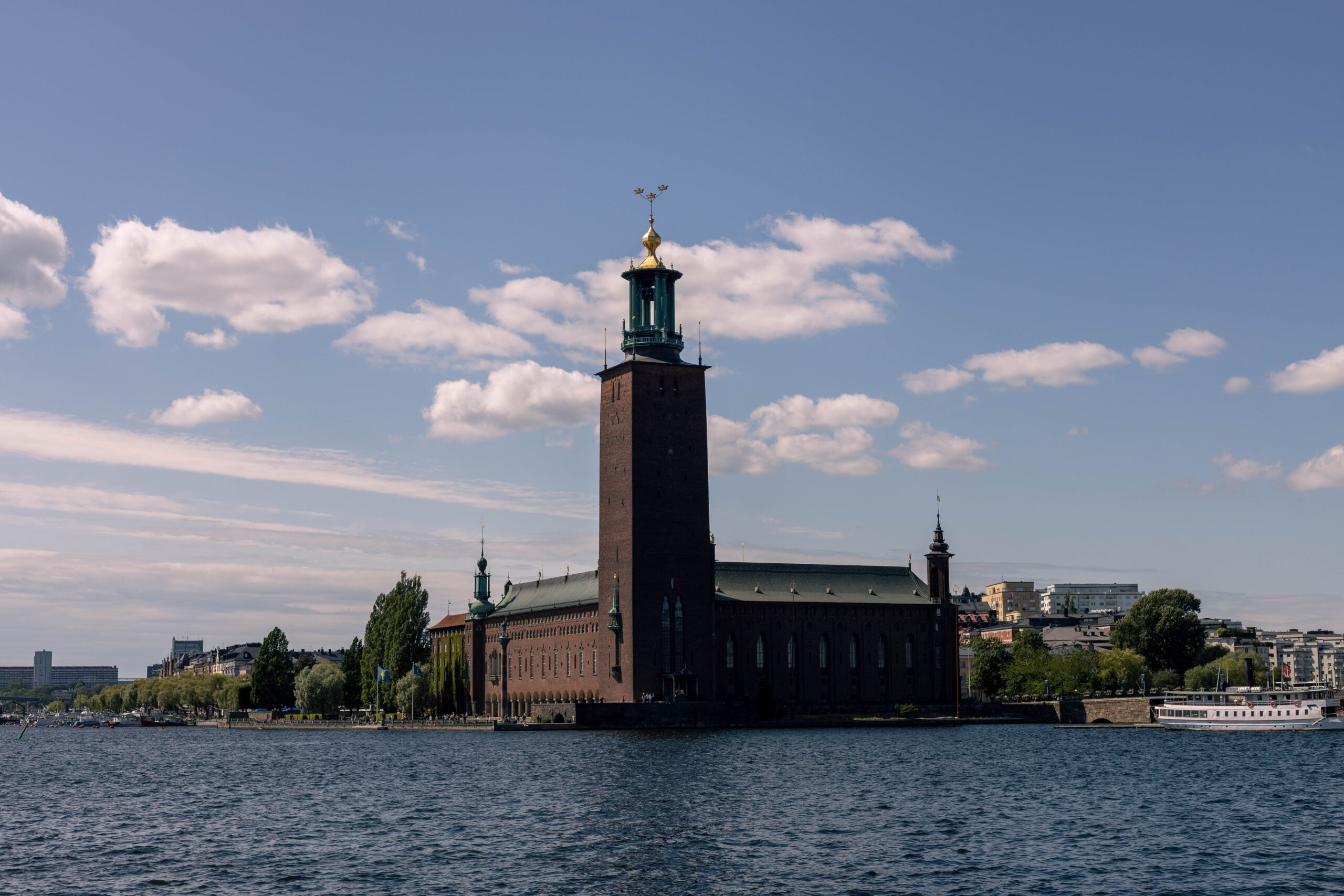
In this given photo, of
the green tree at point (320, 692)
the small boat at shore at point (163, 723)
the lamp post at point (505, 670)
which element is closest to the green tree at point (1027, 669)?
the lamp post at point (505, 670)

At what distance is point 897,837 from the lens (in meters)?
44.3

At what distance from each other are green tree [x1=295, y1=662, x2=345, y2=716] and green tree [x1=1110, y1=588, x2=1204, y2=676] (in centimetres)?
8144

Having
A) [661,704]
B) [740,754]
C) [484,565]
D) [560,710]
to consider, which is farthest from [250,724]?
[740,754]

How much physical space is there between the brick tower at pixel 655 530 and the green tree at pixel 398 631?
24.0 metres

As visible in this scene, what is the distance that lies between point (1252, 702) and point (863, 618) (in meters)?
36.9

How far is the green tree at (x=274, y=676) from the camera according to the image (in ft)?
537

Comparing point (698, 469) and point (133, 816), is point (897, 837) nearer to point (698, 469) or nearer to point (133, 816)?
point (133, 816)

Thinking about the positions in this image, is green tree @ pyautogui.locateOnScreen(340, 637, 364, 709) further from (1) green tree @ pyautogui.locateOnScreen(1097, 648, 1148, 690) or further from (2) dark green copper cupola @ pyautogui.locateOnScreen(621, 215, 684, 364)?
(1) green tree @ pyautogui.locateOnScreen(1097, 648, 1148, 690)

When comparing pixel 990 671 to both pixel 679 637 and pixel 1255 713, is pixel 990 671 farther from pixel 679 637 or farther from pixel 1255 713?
pixel 679 637

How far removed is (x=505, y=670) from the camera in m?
152

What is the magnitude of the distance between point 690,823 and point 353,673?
4637 inches

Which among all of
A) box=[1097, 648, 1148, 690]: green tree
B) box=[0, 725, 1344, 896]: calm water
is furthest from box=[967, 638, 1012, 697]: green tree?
box=[0, 725, 1344, 896]: calm water

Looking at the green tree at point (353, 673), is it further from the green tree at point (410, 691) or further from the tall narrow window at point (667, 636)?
the tall narrow window at point (667, 636)

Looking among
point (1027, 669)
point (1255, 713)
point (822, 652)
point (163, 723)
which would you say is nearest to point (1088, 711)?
point (1027, 669)
